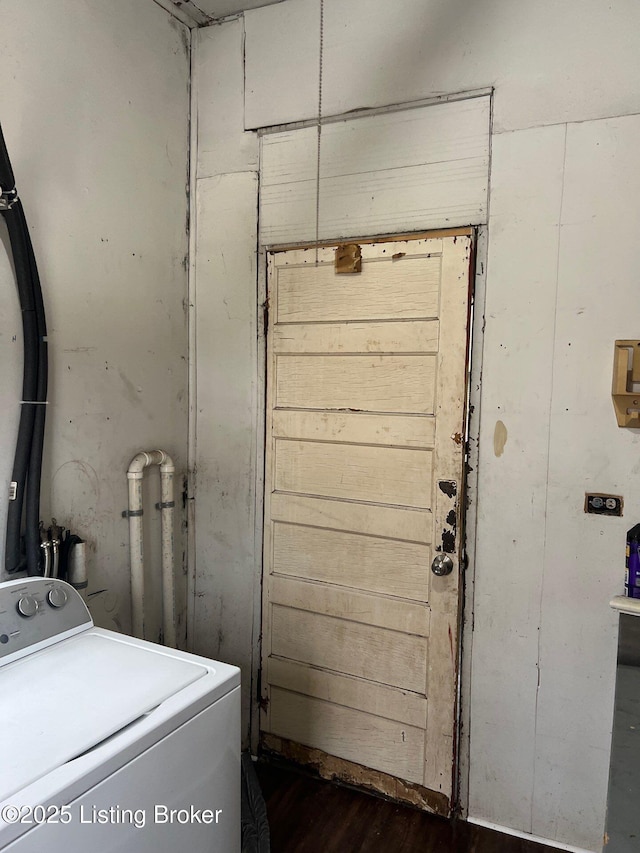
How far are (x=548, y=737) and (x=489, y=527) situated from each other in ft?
2.31

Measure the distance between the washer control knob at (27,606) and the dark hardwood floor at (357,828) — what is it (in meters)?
1.15

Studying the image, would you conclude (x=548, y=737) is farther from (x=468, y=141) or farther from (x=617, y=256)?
(x=468, y=141)

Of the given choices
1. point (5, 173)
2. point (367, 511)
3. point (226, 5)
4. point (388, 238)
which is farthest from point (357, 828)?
point (226, 5)

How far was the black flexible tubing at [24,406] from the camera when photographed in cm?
173

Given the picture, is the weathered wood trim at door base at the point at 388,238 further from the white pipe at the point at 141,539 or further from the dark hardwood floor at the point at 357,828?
the dark hardwood floor at the point at 357,828

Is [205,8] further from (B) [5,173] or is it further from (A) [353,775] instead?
(A) [353,775]

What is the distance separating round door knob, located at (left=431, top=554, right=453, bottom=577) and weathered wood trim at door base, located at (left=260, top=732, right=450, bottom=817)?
791 millimetres

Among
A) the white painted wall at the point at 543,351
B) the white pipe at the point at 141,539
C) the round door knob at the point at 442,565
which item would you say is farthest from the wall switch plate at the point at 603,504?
the white pipe at the point at 141,539

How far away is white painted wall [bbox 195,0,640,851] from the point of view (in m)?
1.82

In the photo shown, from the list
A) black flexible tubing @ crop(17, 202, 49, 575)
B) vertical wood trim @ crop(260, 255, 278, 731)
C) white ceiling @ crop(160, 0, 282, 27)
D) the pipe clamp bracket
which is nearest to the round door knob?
vertical wood trim @ crop(260, 255, 278, 731)

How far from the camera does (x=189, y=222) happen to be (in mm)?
2469

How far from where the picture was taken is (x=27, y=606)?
1585mm

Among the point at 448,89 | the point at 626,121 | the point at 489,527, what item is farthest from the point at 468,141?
the point at 489,527

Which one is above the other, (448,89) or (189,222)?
(448,89)
